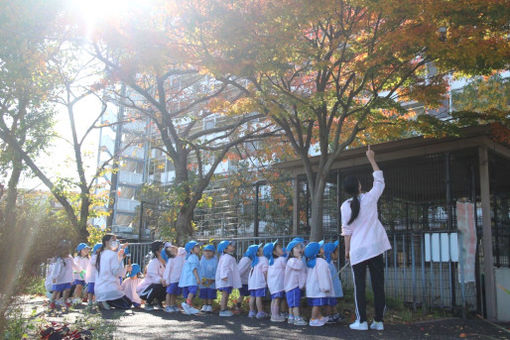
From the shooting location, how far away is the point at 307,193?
41.2ft

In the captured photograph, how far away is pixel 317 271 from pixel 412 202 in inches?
275

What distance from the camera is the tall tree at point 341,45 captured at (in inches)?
322

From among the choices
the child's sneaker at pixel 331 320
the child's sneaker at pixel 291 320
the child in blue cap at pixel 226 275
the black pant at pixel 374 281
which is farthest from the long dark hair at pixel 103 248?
the black pant at pixel 374 281

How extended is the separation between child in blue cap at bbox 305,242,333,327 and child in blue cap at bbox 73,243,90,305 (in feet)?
19.2

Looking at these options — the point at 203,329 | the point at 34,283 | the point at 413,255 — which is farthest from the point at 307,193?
the point at 34,283

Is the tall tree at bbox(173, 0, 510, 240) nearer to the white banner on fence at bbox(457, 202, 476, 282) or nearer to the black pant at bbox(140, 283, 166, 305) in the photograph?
the white banner on fence at bbox(457, 202, 476, 282)

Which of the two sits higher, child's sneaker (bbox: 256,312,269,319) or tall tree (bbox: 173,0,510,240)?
tall tree (bbox: 173,0,510,240)

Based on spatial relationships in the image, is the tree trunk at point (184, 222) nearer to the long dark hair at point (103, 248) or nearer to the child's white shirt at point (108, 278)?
the long dark hair at point (103, 248)

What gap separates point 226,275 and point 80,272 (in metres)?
4.27

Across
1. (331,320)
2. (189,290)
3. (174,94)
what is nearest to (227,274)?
→ (189,290)

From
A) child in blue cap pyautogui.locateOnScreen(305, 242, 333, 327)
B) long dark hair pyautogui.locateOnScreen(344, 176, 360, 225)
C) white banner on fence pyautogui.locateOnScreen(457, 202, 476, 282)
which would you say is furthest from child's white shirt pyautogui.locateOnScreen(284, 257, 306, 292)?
white banner on fence pyautogui.locateOnScreen(457, 202, 476, 282)

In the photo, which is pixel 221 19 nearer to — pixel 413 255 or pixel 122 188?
pixel 413 255

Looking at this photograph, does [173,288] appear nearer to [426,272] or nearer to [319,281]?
[319,281]

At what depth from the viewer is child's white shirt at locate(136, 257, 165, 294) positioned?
1028cm
